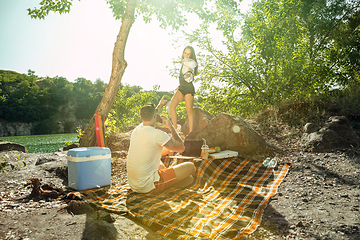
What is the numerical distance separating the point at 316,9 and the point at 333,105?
18.0ft

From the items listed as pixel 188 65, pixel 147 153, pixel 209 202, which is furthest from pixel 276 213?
pixel 188 65

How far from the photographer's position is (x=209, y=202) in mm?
3230

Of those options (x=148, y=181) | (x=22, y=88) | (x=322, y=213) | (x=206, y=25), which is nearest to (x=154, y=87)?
(x=206, y=25)

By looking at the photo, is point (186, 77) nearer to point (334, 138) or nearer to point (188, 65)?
point (188, 65)

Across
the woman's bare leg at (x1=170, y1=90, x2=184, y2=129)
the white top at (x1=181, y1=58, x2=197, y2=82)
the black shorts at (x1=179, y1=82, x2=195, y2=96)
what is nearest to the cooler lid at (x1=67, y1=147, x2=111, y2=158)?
the woman's bare leg at (x1=170, y1=90, x2=184, y2=129)

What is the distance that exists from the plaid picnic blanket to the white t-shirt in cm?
21

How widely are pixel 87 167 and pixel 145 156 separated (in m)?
1.07

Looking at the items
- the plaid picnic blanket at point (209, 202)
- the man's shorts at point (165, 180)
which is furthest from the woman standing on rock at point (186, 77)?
the man's shorts at point (165, 180)

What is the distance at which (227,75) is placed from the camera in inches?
326

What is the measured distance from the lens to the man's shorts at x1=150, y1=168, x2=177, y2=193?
347cm

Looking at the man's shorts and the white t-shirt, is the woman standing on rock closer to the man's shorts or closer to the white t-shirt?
the man's shorts

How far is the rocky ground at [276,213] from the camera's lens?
87.2 inches

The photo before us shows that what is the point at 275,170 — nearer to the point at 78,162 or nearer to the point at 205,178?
the point at 205,178

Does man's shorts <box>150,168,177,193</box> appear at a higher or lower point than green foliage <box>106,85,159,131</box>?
lower
